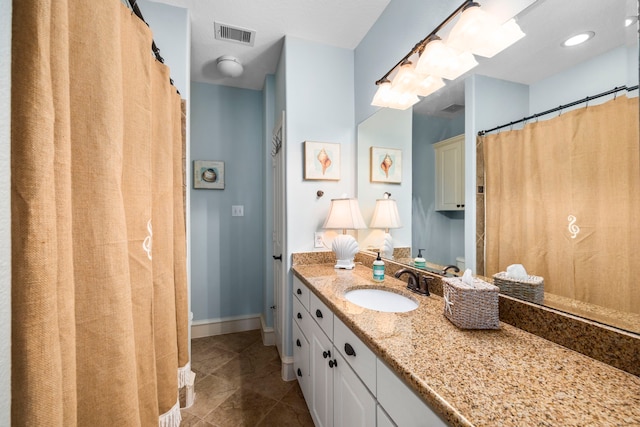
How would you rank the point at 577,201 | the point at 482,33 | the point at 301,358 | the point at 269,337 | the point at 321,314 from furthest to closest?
the point at 269,337
the point at 301,358
the point at 321,314
the point at 482,33
the point at 577,201

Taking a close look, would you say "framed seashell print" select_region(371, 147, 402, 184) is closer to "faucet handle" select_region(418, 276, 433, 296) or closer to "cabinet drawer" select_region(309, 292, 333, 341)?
"faucet handle" select_region(418, 276, 433, 296)

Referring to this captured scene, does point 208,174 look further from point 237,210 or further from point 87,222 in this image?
point 87,222

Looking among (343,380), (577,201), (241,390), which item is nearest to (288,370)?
(241,390)

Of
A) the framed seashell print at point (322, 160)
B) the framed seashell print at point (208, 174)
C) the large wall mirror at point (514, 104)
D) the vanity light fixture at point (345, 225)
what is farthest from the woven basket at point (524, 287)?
the framed seashell print at point (208, 174)

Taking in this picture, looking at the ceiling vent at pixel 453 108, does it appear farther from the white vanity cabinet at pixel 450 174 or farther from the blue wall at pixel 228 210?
the blue wall at pixel 228 210

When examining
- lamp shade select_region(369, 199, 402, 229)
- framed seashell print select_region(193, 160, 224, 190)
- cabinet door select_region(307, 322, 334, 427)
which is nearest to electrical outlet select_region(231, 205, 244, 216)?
framed seashell print select_region(193, 160, 224, 190)

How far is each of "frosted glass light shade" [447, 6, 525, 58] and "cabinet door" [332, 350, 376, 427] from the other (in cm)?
135

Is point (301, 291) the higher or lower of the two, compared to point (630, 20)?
lower

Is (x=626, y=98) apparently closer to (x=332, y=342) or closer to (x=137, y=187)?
(x=332, y=342)

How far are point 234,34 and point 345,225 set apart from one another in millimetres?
1665

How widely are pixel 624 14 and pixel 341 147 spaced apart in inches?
60.9

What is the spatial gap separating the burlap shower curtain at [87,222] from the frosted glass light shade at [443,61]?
1188 millimetres

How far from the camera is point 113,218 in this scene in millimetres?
608

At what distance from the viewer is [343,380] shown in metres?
1.03
